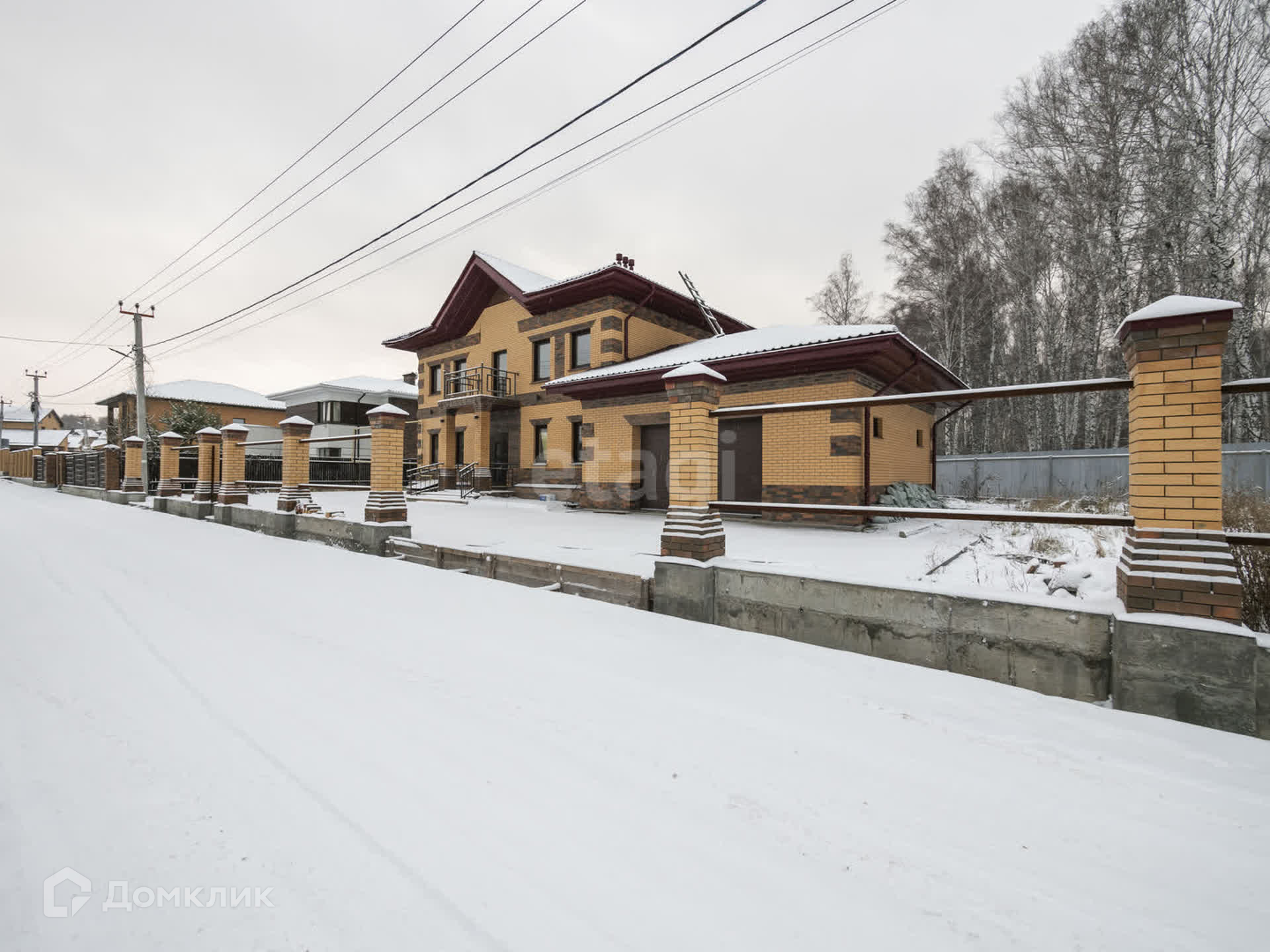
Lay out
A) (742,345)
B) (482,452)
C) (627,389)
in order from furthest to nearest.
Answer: (482,452)
(627,389)
(742,345)

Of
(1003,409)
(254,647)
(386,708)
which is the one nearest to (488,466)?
(254,647)

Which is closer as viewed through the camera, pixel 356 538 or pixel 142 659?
pixel 142 659

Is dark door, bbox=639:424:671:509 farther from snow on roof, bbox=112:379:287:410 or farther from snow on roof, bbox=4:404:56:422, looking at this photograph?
snow on roof, bbox=4:404:56:422

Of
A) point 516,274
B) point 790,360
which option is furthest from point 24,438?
point 790,360

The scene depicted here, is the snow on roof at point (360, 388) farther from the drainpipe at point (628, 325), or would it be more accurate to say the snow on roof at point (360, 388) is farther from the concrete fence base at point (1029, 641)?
the concrete fence base at point (1029, 641)

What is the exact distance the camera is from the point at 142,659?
3350mm

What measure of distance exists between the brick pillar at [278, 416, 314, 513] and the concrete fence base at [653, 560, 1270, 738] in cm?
914

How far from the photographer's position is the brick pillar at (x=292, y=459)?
10.0m

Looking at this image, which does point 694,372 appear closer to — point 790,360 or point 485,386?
point 790,360

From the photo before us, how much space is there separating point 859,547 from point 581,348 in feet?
36.3

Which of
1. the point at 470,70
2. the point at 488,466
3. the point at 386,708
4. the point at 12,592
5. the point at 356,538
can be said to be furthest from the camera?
the point at 488,466

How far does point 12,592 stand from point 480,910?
6.72 metres

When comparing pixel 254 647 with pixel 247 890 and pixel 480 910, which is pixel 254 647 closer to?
pixel 247 890

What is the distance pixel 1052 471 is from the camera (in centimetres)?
1433
